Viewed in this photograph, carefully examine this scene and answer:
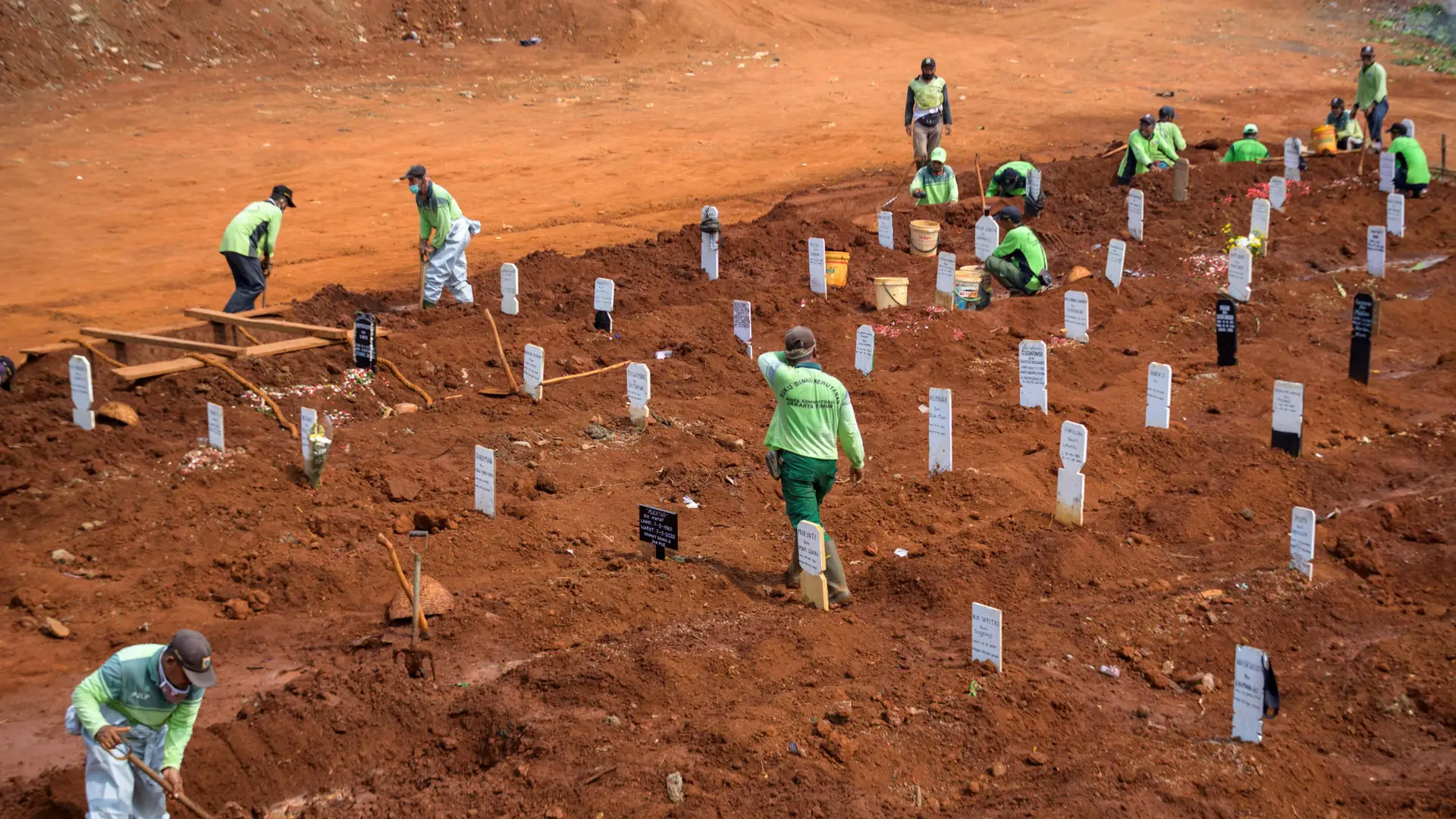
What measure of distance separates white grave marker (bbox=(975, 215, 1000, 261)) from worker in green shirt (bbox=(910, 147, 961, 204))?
2300 millimetres

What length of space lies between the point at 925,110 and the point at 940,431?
1057 centimetres

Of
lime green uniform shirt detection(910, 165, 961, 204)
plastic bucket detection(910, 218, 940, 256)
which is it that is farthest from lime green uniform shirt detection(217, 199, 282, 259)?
lime green uniform shirt detection(910, 165, 961, 204)

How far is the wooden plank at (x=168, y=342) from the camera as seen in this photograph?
11.1 meters

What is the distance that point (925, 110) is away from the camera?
18922 millimetres

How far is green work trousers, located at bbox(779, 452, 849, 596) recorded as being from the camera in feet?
25.5

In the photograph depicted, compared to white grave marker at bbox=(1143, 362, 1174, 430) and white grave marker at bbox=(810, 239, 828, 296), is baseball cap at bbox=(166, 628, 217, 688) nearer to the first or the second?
white grave marker at bbox=(1143, 362, 1174, 430)

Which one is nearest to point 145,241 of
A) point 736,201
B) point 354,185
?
point 354,185

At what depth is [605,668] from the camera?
693 centimetres

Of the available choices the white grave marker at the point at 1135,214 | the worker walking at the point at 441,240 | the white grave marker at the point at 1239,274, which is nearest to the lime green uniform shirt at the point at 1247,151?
the white grave marker at the point at 1135,214

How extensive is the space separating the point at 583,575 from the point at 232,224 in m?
6.61

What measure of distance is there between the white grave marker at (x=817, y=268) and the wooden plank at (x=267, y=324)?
4944 mm

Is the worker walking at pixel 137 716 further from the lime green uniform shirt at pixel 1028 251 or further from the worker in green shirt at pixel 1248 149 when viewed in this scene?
the worker in green shirt at pixel 1248 149

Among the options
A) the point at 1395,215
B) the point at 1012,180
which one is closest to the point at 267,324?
the point at 1012,180

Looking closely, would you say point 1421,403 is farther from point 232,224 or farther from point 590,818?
point 232,224
